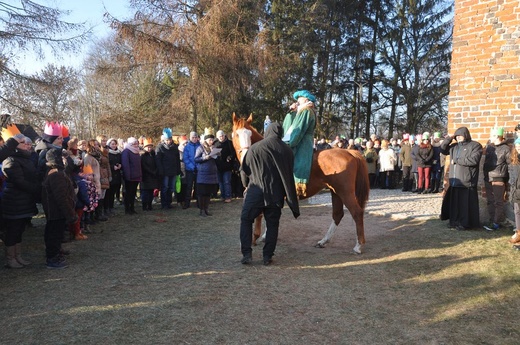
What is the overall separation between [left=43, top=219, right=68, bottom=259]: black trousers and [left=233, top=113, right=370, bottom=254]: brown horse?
117 inches

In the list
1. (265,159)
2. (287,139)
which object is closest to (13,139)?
(265,159)

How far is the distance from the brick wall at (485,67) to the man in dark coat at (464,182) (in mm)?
883

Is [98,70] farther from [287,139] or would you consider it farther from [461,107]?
[461,107]

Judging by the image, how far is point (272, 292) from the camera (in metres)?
4.35

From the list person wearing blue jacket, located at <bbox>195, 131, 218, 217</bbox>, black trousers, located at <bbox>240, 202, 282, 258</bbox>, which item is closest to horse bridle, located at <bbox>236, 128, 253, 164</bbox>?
black trousers, located at <bbox>240, 202, 282, 258</bbox>

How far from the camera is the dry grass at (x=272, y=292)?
338 cm

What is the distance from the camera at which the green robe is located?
6023mm

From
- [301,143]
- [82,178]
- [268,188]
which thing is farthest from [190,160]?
[268,188]

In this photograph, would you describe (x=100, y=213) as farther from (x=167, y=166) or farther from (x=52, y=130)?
(x=52, y=130)

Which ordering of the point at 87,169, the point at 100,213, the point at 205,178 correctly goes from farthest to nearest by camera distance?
the point at 205,178
the point at 100,213
the point at 87,169

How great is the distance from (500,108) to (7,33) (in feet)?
40.0

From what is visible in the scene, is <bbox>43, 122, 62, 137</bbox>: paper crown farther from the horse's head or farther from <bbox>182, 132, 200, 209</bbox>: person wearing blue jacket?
<bbox>182, 132, 200, 209</bbox>: person wearing blue jacket

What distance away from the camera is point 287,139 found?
6020 mm

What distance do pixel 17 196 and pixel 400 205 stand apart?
8674 millimetres
